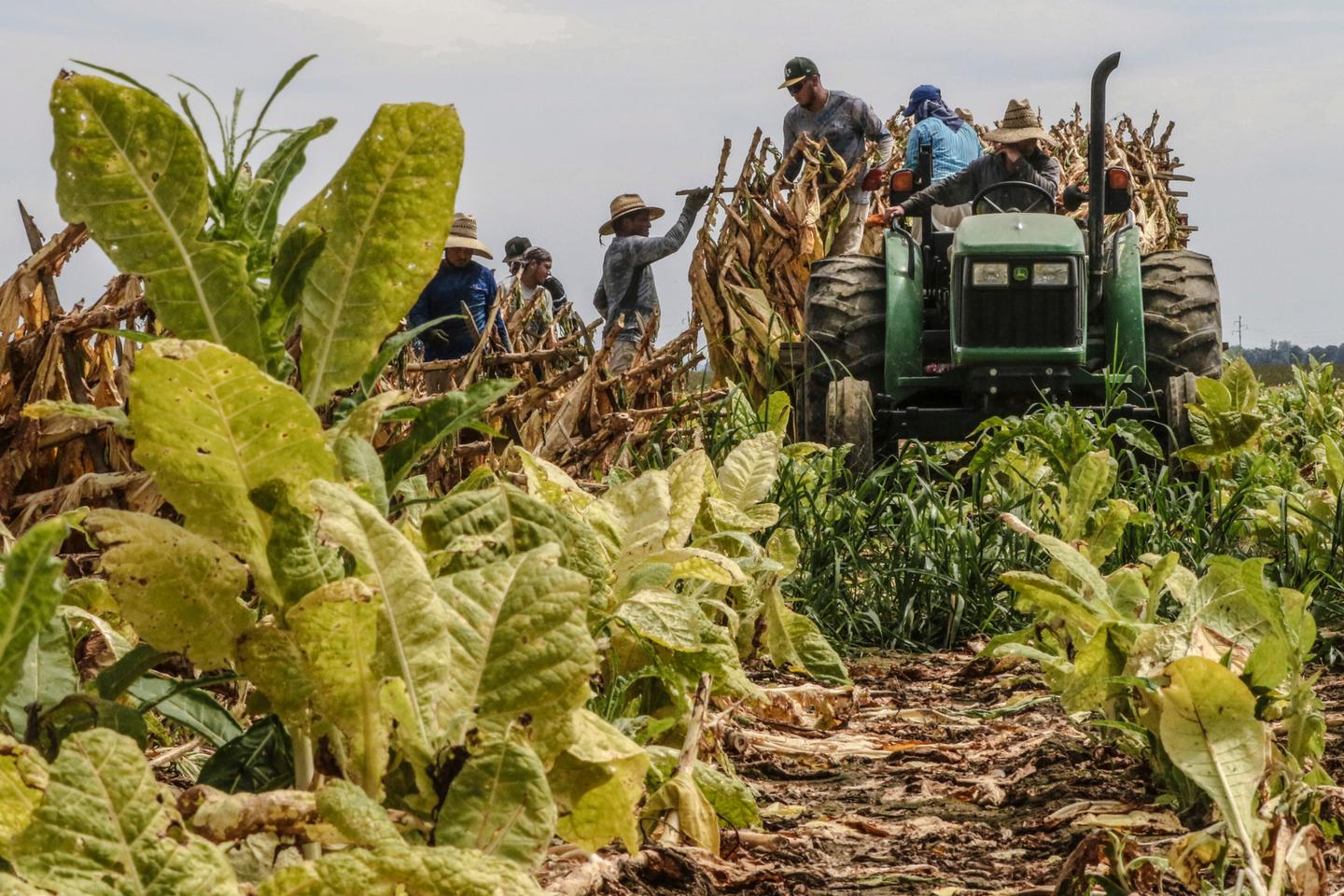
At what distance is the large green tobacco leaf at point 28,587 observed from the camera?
0.97 metres

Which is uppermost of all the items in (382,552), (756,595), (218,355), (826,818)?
(218,355)

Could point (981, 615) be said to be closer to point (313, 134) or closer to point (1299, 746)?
point (1299, 746)

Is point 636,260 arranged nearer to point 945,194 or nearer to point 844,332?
point 945,194

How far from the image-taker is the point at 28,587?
101cm

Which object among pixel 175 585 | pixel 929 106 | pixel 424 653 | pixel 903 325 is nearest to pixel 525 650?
pixel 424 653

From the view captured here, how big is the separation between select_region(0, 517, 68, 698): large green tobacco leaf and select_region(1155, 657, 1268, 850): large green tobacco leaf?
49.9 inches

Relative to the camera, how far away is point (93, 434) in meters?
2.81

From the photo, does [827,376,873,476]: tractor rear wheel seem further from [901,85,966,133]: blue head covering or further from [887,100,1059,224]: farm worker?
[901,85,966,133]: blue head covering

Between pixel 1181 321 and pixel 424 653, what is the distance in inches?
248

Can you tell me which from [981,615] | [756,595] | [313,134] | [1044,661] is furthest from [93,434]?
[981,615]

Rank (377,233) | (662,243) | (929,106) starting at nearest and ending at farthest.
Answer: (377,233)
(662,243)
(929,106)

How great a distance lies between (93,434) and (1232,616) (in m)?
1.93

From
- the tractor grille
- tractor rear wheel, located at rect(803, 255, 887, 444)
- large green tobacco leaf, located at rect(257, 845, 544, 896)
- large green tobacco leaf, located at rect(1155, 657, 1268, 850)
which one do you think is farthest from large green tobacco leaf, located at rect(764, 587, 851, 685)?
tractor rear wheel, located at rect(803, 255, 887, 444)

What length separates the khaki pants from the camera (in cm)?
1218
